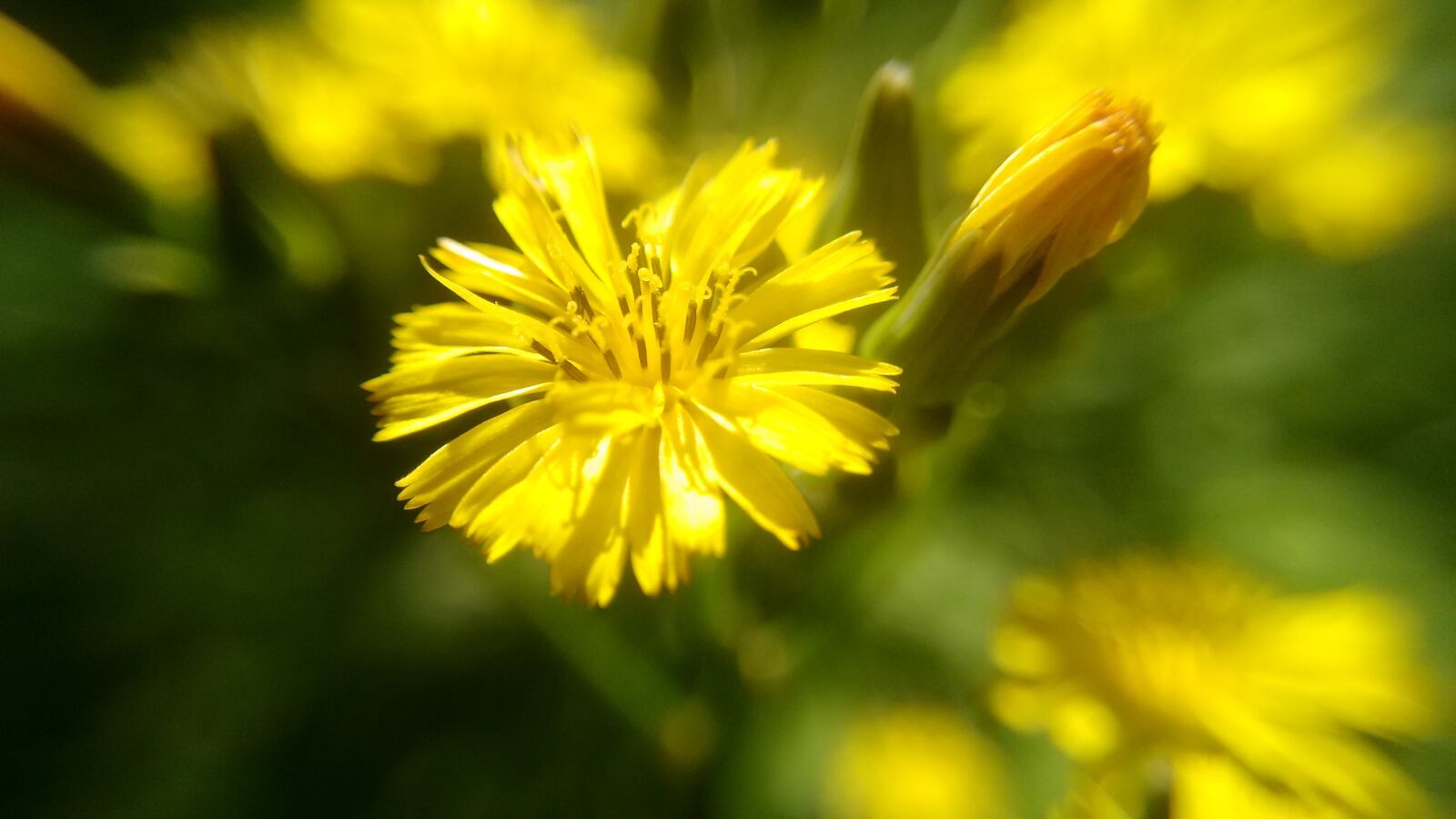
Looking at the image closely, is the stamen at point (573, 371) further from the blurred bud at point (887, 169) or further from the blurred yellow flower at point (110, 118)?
the blurred yellow flower at point (110, 118)

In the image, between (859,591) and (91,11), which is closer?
(859,591)

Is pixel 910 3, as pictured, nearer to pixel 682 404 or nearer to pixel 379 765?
pixel 682 404

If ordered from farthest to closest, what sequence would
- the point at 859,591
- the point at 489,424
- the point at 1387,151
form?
the point at 1387,151, the point at 859,591, the point at 489,424

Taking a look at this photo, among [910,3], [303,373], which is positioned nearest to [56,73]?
[303,373]

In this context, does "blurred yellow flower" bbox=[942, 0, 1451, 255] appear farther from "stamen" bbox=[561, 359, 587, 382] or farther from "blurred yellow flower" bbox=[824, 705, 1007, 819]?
"blurred yellow flower" bbox=[824, 705, 1007, 819]

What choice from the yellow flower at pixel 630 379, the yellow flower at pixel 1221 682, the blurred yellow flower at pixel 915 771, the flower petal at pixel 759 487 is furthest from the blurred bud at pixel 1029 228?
the blurred yellow flower at pixel 915 771

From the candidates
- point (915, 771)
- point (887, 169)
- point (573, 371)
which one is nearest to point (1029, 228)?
point (887, 169)
